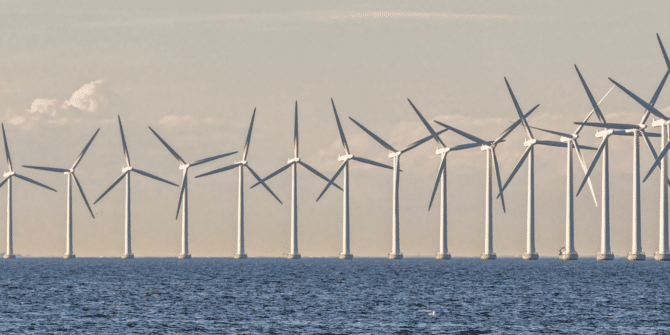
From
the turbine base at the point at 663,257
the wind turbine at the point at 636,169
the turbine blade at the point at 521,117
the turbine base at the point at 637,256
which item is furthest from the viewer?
the turbine base at the point at 637,256

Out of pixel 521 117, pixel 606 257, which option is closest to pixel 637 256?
pixel 606 257

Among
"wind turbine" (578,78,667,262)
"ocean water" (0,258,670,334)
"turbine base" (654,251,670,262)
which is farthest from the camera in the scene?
"turbine base" (654,251,670,262)

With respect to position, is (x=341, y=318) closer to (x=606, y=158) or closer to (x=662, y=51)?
(x=662, y=51)

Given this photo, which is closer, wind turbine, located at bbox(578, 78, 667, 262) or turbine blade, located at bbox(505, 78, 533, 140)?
turbine blade, located at bbox(505, 78, 533, 140)

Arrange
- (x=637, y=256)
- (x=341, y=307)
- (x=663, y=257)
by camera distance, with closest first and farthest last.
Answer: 1. (x=341, y=307)
2. (x=663, y=257)
3. (x=637, y=256)

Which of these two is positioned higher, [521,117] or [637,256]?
[521,117]

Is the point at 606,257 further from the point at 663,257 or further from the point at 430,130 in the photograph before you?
the point at 430,130

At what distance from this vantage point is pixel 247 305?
299 ft

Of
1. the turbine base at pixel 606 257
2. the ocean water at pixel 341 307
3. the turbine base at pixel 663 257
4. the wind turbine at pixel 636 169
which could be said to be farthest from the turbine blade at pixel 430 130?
the turbine base at pixel 663 257

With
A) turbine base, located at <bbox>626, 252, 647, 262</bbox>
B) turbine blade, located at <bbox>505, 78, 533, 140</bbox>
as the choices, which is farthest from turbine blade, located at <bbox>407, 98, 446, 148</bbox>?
turbine base, located at <bbox>626, 252, 647, 262</bbox>

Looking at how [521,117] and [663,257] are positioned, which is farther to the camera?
[663,257]

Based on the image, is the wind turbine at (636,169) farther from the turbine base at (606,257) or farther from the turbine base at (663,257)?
the turbine base at (606,257)

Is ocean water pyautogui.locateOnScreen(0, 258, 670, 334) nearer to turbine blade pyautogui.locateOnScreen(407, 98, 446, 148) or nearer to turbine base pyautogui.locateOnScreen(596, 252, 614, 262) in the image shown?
turbine blade pyautogui.locateOnScreen(407, 98, 446, 148)

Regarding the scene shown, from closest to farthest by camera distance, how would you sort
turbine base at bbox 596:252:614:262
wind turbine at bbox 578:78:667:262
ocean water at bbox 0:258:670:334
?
ocean water at bbox 0:258:670:334
wind turbine at bbox 578:78:667:262
turbine base at bbox 596:252:614:262
